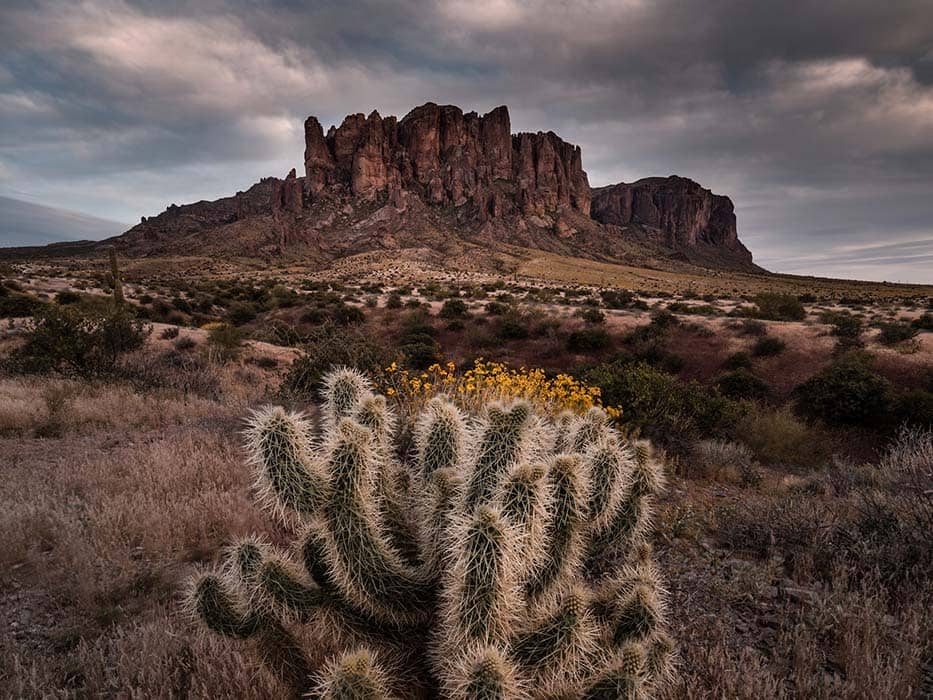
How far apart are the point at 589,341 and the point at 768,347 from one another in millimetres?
6603

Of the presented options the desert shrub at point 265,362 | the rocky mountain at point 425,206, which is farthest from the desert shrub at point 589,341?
the rocky mountain at point 425,206

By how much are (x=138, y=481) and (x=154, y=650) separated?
2.78m

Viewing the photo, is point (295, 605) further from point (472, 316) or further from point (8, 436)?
point (472, 316)

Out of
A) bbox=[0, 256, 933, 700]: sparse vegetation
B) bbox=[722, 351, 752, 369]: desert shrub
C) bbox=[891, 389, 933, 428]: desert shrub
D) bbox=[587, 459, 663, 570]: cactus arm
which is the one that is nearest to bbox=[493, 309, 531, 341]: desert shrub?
bbox=[722, 351, 752, 369]: desert shrub

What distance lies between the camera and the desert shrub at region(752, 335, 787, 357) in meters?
17.2

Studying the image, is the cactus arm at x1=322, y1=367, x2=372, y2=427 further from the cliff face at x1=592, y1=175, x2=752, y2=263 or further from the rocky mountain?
the cliff face at x1=592, y1=175, x2=752, y2=263

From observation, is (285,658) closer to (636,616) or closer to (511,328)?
(636,616)

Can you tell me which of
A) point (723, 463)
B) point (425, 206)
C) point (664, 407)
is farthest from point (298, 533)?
point (425, 206)

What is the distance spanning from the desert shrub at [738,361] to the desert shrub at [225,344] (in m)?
17.3

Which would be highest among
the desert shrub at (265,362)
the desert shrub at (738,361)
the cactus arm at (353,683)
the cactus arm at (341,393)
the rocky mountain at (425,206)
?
the rocky mountain at (425,206)

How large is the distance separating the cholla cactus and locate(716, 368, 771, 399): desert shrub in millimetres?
14294

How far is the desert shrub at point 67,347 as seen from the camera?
9.92 metres

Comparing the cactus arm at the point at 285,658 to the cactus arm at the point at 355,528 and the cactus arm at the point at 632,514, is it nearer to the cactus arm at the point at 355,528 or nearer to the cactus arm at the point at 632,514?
the cactus arm at the point at 355,528

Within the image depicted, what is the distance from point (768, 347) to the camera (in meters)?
17.3
